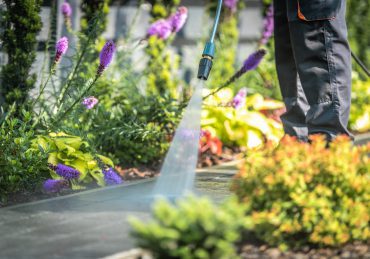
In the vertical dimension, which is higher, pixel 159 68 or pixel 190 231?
pixel 159 68

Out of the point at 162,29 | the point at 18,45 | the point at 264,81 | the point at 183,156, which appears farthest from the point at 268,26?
the point at 18,45

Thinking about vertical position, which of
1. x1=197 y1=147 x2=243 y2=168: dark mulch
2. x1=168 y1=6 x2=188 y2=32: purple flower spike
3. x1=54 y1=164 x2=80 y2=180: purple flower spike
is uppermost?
x1=168 y1=6 x2=188 y2=32: purple flower spike

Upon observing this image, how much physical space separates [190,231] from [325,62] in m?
1.93

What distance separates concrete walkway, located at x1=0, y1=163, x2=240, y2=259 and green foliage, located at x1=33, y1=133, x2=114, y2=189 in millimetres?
175

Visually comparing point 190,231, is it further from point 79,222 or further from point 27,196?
point 27,196

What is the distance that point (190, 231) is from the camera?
252 cm

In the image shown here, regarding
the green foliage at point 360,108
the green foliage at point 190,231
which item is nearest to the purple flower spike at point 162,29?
the green foliage at point 360,108

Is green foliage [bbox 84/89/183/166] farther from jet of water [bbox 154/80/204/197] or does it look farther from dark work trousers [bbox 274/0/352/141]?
dark work trousers [bbox 274/0/352/141]

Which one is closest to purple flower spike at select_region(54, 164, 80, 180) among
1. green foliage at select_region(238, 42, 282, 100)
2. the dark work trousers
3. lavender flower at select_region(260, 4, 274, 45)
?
the dark work trousers

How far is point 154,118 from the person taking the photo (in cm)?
542

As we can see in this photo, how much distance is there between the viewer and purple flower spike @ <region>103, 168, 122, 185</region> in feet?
14.9

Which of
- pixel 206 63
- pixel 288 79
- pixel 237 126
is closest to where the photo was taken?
pixel 206 63

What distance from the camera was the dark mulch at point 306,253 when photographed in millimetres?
2992

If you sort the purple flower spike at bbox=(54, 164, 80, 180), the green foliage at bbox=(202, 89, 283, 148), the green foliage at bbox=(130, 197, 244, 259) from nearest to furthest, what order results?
1. the green foliage at bbox=(130, 197, 244, 259)
2. the purple flower spike at bbox=(54, 164, 80, 180)
3. the green foliage at bbox=(202, 89, 283, 148)
